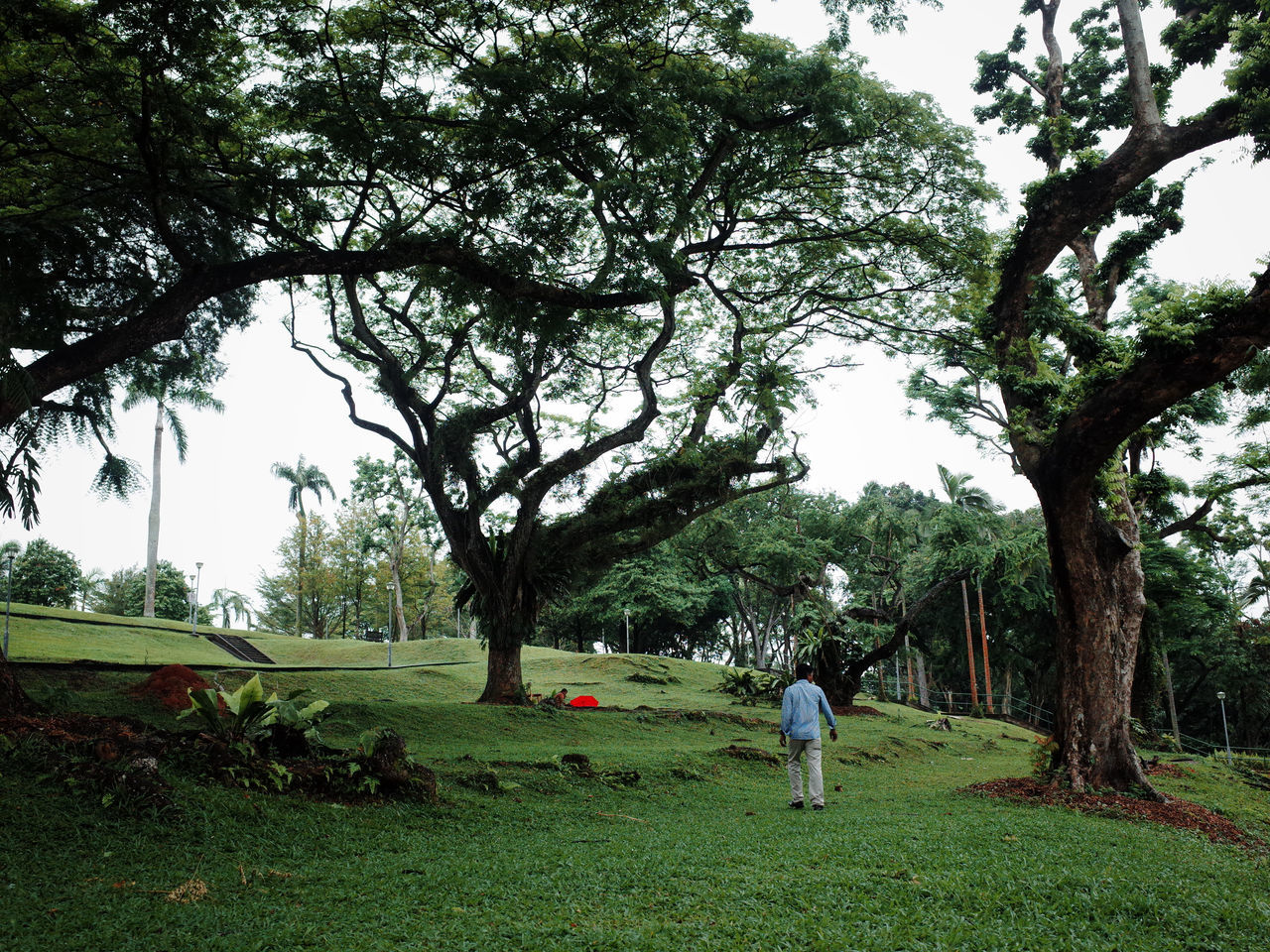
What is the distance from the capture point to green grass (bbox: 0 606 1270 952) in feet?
11.4

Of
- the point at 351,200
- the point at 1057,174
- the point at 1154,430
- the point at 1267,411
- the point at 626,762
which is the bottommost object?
the point at 626,762

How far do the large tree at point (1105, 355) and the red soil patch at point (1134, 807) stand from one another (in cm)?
31

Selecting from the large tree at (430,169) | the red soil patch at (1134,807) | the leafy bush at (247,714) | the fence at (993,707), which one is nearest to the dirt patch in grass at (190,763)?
the leafy bush at (247,714)

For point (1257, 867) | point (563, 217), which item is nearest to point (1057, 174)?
point (563, 217)

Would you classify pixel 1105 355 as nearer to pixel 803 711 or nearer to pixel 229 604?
pixel 803 711

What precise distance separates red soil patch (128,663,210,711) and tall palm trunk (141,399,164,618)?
27228 millimetres

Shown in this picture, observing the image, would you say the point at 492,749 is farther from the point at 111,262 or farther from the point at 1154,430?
the point at 1154,430

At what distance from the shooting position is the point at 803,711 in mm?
7781

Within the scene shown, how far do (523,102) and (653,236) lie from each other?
7.83 feet

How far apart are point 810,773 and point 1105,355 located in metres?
5.34

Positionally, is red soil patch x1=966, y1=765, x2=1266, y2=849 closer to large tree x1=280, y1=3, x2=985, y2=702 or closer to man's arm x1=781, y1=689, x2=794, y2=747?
man's arm x1=781, y1=689, x2=794, y2=747

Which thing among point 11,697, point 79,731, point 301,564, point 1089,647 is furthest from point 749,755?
point 301,564

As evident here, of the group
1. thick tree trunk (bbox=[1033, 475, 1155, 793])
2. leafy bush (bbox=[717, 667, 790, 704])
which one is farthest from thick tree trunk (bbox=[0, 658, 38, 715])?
leafy bush (bbox=[717, 667, 790, 704])

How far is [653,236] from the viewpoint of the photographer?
1014 cm
